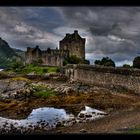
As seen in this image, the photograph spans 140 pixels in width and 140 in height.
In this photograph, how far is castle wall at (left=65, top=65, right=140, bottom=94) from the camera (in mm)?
26297

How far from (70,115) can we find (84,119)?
5.00 ft

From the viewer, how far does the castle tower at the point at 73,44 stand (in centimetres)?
6372

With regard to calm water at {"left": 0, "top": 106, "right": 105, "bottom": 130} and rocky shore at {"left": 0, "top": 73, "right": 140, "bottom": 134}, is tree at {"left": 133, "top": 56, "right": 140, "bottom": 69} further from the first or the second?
calm water at {"left": 0, "top": 106, "right": 105, "bottom": 130}

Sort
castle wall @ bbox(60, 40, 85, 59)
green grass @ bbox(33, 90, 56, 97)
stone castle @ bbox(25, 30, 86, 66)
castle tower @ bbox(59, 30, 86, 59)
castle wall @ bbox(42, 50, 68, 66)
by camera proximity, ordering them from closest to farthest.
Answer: green grass @ bbox(33, 90, 56, 97) → castle wall @ bbox(42, 50, 68, 66) → castle wall @ bbox(60, 40, 85, 59) → stone castle @ bbox(25, 30, 86, 66) → castle tower @ bbox(59, 30, 86, 59)

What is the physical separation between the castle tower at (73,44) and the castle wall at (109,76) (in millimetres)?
19847

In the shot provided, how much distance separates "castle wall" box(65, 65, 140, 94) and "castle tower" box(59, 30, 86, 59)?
19847 mm

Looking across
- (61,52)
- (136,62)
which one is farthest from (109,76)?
(61,52)

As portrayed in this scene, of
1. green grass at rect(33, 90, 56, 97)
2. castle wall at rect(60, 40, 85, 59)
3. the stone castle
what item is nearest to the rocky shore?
green grass at rect(33, 90, 56, 97)

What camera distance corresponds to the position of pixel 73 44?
66.8m

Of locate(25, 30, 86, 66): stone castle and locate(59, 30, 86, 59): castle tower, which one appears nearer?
locate(25, 30, 86, 66): stone castle

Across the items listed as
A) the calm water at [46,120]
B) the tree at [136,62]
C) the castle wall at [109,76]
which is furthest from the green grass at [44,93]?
the tree at [136,62]
